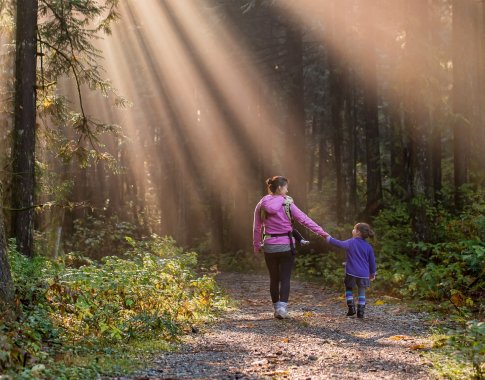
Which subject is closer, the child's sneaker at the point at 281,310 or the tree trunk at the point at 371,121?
the child's sneaker at the point at 281,310

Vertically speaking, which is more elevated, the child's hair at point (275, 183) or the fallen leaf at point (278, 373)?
the child's hair at point (275, 183)

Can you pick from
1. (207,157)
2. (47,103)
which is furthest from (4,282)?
(207,157)

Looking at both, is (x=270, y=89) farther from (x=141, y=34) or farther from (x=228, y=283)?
(x=228, y=283)

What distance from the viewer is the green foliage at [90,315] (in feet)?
18.1

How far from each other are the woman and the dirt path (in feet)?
1.47

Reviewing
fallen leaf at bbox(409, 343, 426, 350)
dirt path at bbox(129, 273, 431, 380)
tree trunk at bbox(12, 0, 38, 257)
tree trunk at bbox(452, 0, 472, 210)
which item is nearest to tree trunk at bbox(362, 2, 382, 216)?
tree trunk at bbox(452, 0, 472, 210)

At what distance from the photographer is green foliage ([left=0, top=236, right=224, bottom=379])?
550 cm

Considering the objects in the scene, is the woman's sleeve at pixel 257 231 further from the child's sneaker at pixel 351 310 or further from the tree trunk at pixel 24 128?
the tree trunk at pixel 24 128

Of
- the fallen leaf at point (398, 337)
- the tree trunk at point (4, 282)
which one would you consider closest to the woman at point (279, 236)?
the fallen leaf at point (398, 337)

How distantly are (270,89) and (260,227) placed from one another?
2092 cm

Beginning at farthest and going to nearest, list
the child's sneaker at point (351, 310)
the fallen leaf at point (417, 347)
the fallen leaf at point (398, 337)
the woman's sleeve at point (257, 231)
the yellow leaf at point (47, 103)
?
the yellow leaf at point (47, 103) < the child's sneaker at point (351, 310) < the woman's sleeve at point (257, 231) < the fallen leaf at point (398, 337) < the fallen leaf at point (417, 347)

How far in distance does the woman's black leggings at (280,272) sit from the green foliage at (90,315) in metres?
1.27

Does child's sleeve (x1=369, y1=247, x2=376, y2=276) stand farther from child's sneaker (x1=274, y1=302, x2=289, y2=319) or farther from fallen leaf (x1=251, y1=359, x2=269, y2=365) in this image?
fallen leaf (x1=251, y1=359, x2=269, y2=365)

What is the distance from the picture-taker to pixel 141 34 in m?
26.8
